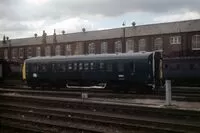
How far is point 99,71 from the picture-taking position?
85.3 ft

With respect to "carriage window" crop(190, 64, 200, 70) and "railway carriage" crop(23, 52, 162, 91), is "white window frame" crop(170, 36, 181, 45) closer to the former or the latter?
"carriage window" crop(190, 64, 200, 70)

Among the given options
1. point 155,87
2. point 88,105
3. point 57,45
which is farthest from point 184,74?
point 57,45

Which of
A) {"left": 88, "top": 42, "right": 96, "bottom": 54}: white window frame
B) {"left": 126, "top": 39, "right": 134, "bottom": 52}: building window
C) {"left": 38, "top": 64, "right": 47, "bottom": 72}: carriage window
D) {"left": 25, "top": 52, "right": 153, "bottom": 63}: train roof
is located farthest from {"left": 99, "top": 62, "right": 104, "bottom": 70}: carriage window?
{"left": 88, "top": 42, "right": 96, "bottom": 54}: white window frame

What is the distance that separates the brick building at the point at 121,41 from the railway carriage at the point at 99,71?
857 inches

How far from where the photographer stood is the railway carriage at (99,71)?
23812mm

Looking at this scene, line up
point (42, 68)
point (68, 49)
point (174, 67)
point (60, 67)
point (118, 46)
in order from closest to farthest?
point (60, 67) < point (42, 68) < point (174, 67) < point (118, 46) < point (68, 49)

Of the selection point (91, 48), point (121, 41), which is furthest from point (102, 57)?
point (91, 48)

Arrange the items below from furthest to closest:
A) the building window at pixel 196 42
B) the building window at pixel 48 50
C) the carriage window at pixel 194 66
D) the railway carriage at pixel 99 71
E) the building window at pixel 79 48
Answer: the building window at pixel 48 50, the building window at pixel 79 48, the building window at pixel 196 42, the carriage window at pixel 194 66, the railway carriage at pixel 99 71

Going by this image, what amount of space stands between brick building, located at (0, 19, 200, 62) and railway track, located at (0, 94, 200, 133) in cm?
3256

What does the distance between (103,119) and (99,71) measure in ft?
43.5

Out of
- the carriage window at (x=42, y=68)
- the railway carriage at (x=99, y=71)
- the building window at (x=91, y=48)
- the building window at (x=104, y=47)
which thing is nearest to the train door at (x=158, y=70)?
the railway carriage at (x=99, y=71)

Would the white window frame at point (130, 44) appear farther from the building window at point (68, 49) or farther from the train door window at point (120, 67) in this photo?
the train door window at point (120, 67)

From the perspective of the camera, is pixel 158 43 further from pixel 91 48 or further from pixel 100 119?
pixel 100 119

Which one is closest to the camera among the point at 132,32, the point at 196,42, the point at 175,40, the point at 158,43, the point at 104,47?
the point at 196,42
